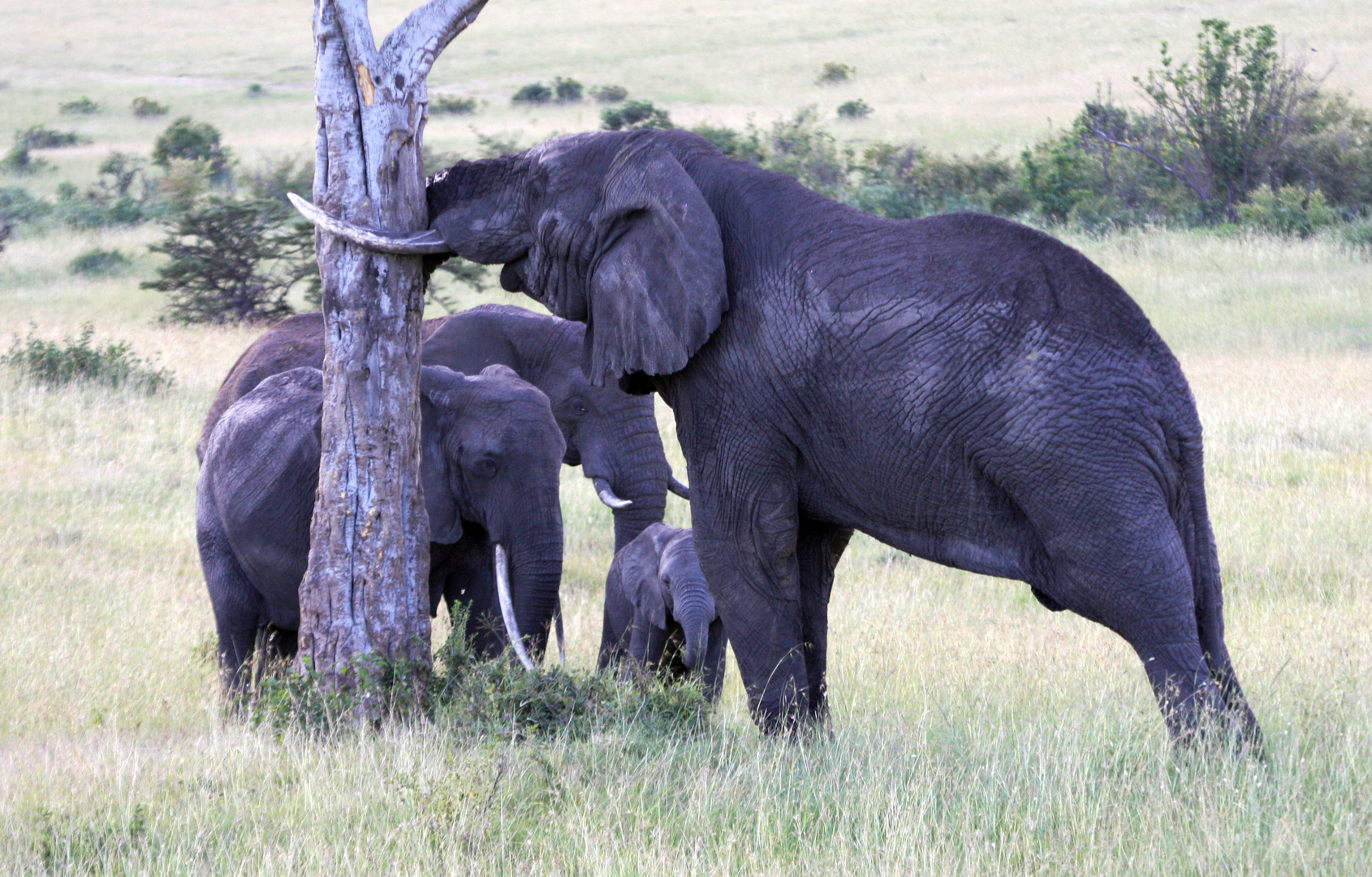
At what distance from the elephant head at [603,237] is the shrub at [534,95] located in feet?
150

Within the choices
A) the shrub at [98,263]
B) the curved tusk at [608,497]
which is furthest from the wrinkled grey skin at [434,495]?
the shrub at [98,263]

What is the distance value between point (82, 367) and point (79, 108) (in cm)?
4059

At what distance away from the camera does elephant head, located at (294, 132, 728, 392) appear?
5.09 metres

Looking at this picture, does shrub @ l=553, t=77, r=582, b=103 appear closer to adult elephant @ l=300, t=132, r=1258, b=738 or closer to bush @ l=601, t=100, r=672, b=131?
bush @ l=601, t=100, r=672, b=131

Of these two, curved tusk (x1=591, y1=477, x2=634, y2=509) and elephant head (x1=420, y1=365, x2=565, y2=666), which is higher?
elephant head (x1=420, y1=365, x2=565, y2=666)

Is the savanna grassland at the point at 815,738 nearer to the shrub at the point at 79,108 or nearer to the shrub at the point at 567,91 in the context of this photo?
the shrub at the point at 567,91

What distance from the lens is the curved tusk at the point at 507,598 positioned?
610 centimetres

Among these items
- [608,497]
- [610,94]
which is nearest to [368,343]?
[608,497]

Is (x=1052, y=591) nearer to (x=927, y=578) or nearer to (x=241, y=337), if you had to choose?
(x=927, y=578)

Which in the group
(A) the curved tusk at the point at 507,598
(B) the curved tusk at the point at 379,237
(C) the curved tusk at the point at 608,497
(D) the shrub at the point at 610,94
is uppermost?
(D) the shrub at the point at 610,94

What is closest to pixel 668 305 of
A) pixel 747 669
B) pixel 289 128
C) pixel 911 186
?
pixel 747 669

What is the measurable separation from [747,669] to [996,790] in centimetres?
114

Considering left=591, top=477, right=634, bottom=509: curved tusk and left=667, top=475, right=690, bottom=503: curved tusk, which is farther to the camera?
left=667, top=475, right=690, bottom=503: curved tusk

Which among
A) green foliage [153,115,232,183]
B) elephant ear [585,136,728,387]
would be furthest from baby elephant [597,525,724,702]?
green foliage [153,115,232,183]
